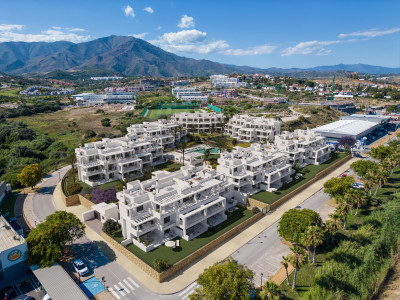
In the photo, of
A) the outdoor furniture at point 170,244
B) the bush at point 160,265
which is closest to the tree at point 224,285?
the bush at point 160,265

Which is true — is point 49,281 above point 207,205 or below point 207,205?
below

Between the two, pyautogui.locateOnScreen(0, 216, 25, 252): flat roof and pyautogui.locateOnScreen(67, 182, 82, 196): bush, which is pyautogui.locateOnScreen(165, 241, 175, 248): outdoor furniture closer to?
pyautogui.locateOnScreen(0, 216, 25, 252): flat roof

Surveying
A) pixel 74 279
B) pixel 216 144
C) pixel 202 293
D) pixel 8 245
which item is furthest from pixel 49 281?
pixel 216 144

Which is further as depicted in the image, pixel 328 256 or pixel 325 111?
pixel 325 111

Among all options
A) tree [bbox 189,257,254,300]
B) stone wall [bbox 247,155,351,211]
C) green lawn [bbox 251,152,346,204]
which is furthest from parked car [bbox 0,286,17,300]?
green lawn [bbox 251,152,346,204]

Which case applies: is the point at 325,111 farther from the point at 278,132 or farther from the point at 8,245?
the point at 8,245
